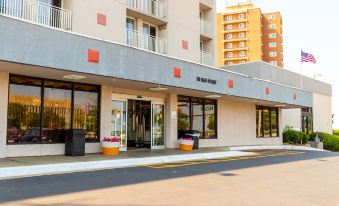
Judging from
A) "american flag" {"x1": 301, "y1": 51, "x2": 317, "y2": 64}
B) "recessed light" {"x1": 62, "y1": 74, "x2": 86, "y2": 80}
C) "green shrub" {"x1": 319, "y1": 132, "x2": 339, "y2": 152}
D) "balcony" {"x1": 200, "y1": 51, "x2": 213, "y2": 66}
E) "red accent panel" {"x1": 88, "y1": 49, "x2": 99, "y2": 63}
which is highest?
"american flag" {"x1": 301, "y1": 51, "x2": 317, "y2": 64}

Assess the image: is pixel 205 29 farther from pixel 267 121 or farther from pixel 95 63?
pixel 95 63

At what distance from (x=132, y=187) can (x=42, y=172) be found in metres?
3.53

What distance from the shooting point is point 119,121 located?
1812 centimetres

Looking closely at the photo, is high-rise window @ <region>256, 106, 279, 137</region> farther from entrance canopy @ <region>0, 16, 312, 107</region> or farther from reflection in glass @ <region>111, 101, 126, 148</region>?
reflection in glass @ <region>111, 101, 126, 148</region>

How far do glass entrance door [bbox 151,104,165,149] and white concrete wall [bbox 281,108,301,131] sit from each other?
21.8 meters

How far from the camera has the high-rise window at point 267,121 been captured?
95.3 ft

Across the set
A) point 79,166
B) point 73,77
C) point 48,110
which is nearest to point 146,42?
point 73,77

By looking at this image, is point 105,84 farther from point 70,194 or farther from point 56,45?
point 70,194

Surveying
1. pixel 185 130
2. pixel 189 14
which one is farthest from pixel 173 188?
pixel 189 14

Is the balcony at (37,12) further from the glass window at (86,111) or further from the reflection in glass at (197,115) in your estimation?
the reflection in glass at (197,115)

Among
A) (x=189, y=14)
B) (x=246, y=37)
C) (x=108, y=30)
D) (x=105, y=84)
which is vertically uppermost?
(x=246, y=37)

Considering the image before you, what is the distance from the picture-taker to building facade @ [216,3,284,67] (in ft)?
304

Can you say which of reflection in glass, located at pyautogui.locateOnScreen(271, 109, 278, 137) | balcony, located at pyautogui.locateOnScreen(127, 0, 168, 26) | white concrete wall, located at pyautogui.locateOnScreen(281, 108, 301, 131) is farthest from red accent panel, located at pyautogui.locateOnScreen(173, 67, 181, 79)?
white concrete wall, located at pyautogui.locateOnScreen(281, 108, 301, 131)

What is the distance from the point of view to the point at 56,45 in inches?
486
